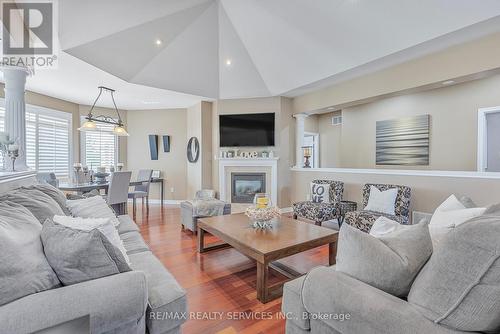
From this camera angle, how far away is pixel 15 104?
2955 mm

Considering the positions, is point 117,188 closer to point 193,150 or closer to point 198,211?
point 198,211

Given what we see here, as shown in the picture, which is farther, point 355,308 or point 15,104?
point 15,104

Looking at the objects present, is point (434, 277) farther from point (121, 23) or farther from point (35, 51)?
point (35, 51)

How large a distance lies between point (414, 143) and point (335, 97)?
6.25 ft

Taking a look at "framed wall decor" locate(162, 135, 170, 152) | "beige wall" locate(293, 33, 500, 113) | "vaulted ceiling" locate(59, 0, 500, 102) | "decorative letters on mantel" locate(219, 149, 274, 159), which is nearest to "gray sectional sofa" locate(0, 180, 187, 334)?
"vaulted ceiling" locate(59, 0, 500, 102)

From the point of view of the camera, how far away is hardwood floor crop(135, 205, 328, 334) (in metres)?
1.83

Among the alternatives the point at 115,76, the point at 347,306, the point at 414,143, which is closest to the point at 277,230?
the point at 347,306

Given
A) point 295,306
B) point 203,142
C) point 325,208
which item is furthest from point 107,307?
point 203,142

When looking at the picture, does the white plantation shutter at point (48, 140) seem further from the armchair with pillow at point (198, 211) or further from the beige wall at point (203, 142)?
the armchair with pillow at point (198, 211)

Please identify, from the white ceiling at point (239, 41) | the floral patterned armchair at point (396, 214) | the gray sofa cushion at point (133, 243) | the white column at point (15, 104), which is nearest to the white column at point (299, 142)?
the white ceiling at point (239, 41)

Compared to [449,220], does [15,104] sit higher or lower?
higher

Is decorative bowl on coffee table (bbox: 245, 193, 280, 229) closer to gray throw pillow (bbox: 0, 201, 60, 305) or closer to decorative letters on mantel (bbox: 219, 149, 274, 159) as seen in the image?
gray throw pillow (bbox: 0, 201, 60, 305)

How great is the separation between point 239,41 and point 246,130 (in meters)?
1.91

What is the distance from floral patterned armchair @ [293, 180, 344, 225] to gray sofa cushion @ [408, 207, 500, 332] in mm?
3099
